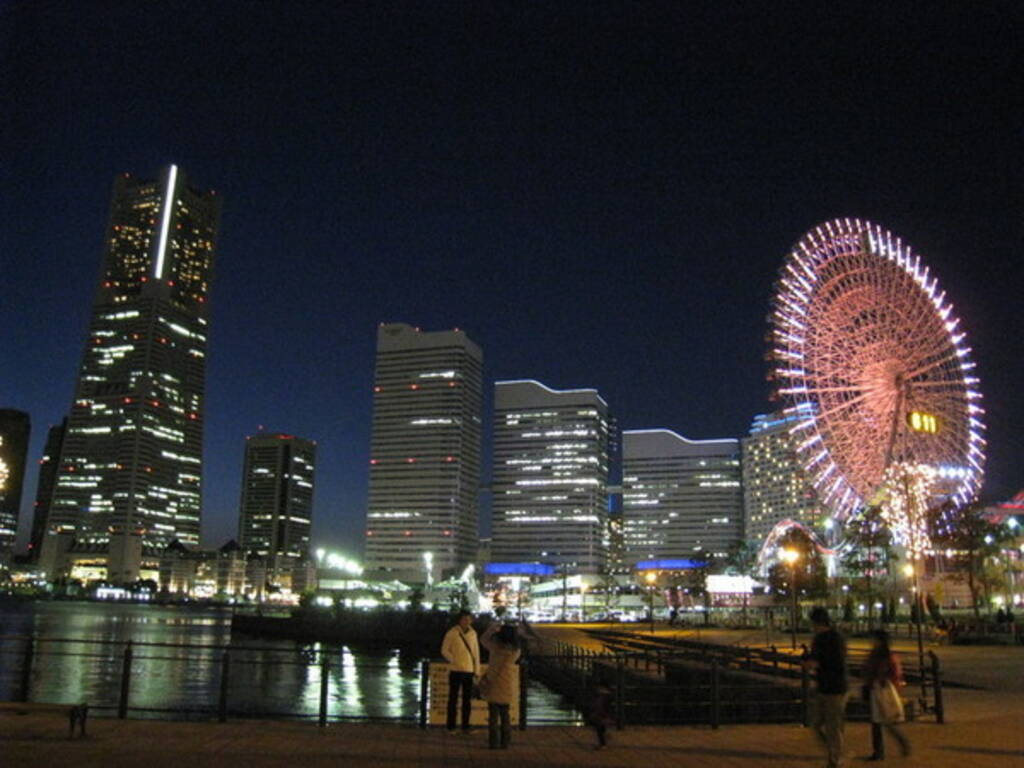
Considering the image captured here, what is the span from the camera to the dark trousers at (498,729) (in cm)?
1288

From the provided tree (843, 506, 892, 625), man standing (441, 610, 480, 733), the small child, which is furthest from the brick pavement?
tree (843, 506, 892, 625)

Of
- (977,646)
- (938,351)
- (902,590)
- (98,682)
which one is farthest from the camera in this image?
(902,590)

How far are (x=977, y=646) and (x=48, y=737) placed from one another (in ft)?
122

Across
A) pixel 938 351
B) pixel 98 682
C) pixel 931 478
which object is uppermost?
pixel 938 351

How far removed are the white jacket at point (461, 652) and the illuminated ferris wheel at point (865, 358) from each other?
1867 inches

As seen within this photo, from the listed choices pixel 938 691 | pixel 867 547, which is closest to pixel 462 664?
pixel 938 691

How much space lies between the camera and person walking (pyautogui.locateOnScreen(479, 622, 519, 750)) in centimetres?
1290

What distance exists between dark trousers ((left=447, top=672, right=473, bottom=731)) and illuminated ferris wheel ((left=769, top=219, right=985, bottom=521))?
156ft

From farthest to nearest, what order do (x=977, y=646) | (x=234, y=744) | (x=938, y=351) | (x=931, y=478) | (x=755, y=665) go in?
(x=931, y=478)
(x=938, y=351)
(x=977, y=646)
(x=755, y=665)
(x=234, y=744)

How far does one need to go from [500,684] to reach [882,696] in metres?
5.35

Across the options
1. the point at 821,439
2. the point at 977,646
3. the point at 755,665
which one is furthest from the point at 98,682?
the point at 821,439

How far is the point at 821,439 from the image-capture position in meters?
58.3

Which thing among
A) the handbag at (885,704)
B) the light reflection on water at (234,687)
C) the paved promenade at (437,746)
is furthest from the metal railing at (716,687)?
the light reflection on water at (234,687)

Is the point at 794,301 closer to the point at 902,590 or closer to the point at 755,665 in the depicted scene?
the point at 755,665
